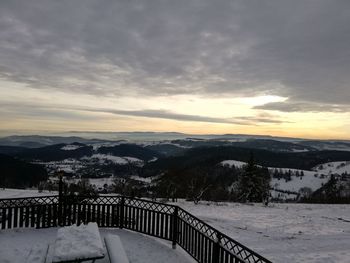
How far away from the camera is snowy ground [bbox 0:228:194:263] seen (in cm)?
1038

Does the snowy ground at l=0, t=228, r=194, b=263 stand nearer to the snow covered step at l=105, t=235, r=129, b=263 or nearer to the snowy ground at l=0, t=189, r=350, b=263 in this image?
the snowy ground at l=0, t=189, r=350, b=263

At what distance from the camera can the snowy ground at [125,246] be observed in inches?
408

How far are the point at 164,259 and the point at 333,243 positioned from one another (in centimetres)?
882

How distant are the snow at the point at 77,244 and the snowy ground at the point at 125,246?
822mm

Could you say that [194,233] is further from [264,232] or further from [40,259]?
[264,232]

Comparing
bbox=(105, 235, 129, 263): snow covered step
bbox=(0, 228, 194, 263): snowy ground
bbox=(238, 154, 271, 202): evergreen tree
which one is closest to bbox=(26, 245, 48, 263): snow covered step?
bbox=(0, 228, 194, 263): snowy ground

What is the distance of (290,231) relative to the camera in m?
18.0

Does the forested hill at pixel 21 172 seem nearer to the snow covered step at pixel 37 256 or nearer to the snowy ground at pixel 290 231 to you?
the snowy ground at pixel 290 231

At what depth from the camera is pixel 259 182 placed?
A: 53562 mm

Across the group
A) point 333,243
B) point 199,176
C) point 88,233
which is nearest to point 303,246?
point 333,243

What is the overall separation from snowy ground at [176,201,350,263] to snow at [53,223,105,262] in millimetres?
6710

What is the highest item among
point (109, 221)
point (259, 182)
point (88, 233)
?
point (88, 233)

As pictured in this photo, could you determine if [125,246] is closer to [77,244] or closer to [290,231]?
[77,244]

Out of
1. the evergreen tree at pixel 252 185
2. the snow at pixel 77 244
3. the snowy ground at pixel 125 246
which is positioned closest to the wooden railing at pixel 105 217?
the snowy ground at pixel 125 246
